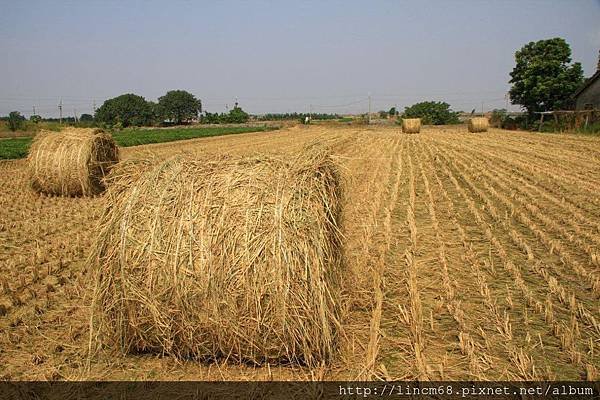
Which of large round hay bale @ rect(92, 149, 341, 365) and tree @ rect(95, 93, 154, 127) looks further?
tree @ rect(95, 93, 154, 127)

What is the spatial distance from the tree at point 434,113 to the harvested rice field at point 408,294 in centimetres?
6833

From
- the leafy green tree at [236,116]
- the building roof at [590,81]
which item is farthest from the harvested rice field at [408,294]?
the leafy green tree at [236,116]

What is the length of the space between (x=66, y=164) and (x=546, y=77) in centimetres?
4517

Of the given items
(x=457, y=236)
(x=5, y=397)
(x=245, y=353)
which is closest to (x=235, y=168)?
(x=245, y=353)

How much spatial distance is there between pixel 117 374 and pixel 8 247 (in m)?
4.79

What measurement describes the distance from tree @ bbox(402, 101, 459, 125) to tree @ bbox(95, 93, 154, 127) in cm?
6115

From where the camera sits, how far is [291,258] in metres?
3.63

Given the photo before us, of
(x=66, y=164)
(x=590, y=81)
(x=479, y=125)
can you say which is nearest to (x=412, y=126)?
(x=479, y=125)

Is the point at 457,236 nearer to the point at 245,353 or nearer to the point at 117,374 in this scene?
the point at 245,353

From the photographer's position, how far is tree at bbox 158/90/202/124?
358ft

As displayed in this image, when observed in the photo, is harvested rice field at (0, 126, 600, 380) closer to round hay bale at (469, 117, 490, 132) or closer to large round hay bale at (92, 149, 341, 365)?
large round hay bale at (92, 149, 341, 365)

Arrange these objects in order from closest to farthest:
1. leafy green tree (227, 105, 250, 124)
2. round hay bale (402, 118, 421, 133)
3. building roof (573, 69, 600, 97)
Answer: building roof (573, 69, 600, 97) → round hay bale (402, 118, 421, 133) → leafy green tree (227, 105, 250, 124)

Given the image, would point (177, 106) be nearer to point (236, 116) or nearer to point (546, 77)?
point (236, 116)

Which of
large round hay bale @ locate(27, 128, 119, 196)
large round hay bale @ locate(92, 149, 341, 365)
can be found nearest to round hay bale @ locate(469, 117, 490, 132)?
large round hay bale @ locate(27, 128, 119, 196)
